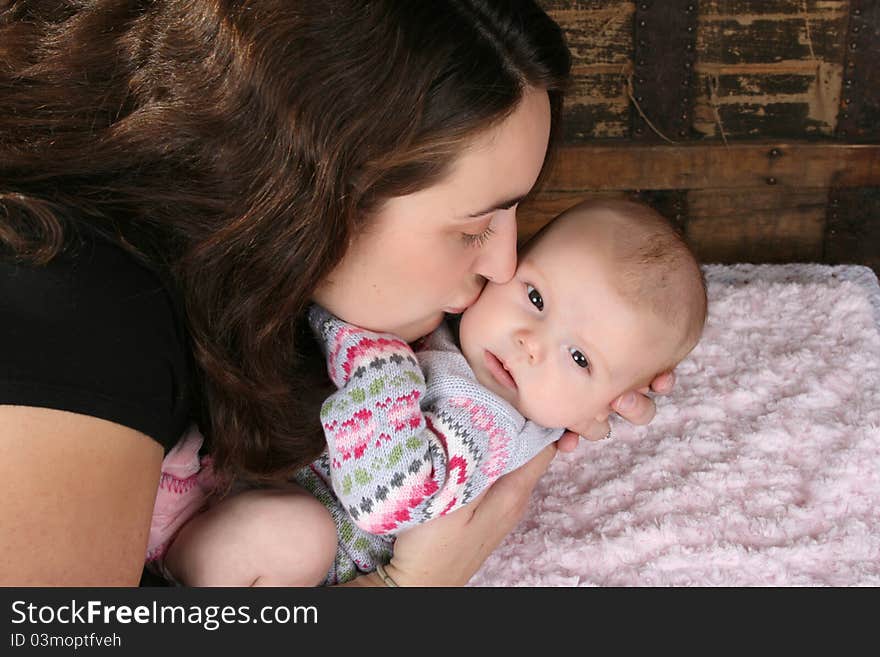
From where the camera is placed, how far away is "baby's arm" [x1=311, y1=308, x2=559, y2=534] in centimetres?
151

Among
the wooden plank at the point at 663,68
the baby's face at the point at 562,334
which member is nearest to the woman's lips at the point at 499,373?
the baby's face at the point at 562,334

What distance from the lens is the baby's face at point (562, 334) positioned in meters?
1.63

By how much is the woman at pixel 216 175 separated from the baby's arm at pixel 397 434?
13cm

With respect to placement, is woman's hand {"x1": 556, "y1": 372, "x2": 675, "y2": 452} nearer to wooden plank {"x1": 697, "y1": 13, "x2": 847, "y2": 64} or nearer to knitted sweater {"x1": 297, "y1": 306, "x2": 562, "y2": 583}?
knitted sweater {"x1": 297, "y1": 306, "x2": 562, "y2": 583}

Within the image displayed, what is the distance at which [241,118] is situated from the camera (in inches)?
52.6

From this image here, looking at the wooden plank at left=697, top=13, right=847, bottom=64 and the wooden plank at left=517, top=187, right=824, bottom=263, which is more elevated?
the wooden plank at left=697, top=13, right=847, bottom=64

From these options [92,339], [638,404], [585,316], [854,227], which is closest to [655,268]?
[585,316]

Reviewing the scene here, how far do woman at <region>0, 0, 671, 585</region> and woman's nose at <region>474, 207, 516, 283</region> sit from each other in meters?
A: 0.03

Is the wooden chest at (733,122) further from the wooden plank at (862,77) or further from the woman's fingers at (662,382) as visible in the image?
the woman's fingers at (662,382)

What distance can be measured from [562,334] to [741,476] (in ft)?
2.03

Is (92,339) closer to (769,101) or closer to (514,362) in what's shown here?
(514,362)

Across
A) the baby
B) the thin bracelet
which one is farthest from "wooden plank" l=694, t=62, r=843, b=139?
the thin bracelet
